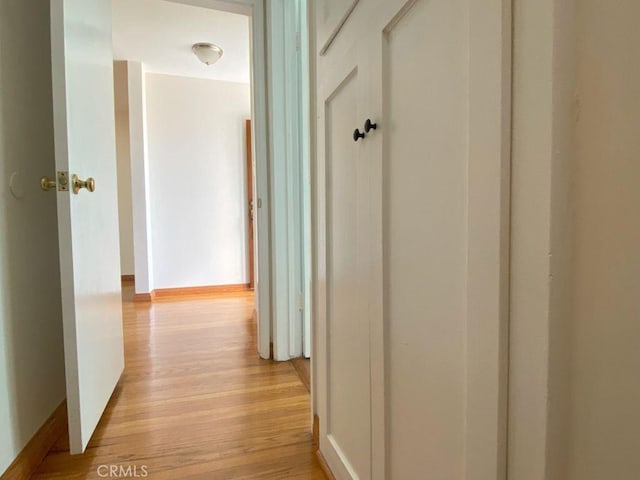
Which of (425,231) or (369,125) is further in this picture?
(369,125)

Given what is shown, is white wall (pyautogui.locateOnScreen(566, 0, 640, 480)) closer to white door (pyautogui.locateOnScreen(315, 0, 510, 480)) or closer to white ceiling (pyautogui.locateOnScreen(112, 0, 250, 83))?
white door (pyautogui.locateOnScreen(315, 0, 510, 480))

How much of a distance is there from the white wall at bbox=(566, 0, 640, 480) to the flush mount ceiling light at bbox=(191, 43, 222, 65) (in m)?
3.12

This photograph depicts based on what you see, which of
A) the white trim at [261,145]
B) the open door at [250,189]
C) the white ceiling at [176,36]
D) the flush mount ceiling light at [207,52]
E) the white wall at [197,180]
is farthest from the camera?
the open door at [250,189]

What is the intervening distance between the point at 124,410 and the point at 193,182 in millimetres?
2569

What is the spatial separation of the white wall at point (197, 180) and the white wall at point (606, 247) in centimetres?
356

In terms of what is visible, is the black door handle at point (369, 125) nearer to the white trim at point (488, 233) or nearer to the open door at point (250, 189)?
the white trim at point (488, 233)

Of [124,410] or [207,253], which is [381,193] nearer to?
[124,410]

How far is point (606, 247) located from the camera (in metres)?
0.34

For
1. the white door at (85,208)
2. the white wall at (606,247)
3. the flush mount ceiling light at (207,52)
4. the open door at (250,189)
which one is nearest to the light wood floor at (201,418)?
the white door at (85,208)

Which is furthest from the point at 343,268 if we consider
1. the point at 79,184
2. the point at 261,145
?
the point at 261,145

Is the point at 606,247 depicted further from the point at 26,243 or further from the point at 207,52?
the point at 207,52

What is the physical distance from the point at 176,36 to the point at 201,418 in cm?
277

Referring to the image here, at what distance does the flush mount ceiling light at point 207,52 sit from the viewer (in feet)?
9.51

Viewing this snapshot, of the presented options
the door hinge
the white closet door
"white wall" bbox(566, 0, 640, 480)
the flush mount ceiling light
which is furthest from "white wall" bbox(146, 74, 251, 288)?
"white wall" bbox(566, 0, 640, 480)
